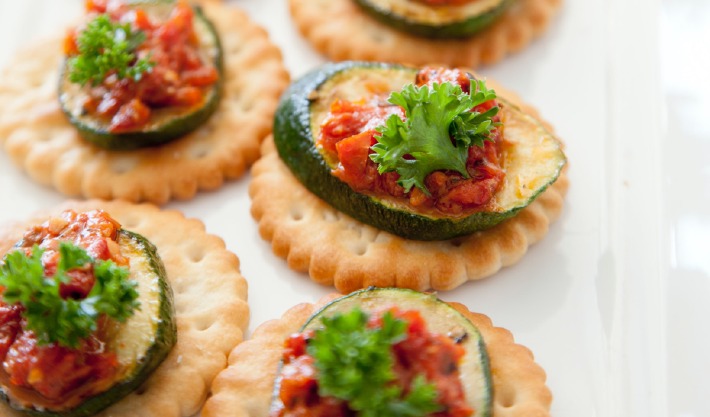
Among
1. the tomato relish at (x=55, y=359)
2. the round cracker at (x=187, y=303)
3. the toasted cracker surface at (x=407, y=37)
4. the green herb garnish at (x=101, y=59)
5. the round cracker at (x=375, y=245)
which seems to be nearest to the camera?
the tomato relish at (x=55, y=359)

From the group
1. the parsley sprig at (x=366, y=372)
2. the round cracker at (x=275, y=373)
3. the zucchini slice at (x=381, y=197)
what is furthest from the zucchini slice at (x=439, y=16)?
the parsley sprig at (x=366, y=372)

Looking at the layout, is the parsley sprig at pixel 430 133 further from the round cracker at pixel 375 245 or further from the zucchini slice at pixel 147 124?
the zucchini slice at pixel 147 124

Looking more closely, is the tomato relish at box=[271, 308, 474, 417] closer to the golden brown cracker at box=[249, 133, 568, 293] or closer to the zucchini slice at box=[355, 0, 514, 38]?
the golden brown cracker at box=[249, 133, 568, 293]

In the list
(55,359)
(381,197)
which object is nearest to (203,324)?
(55,359)

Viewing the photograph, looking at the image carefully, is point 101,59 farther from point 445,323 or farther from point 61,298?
point 445,323

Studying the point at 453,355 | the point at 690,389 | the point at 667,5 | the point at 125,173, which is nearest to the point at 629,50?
the point at 667,5

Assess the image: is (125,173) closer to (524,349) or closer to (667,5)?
(524,349)
